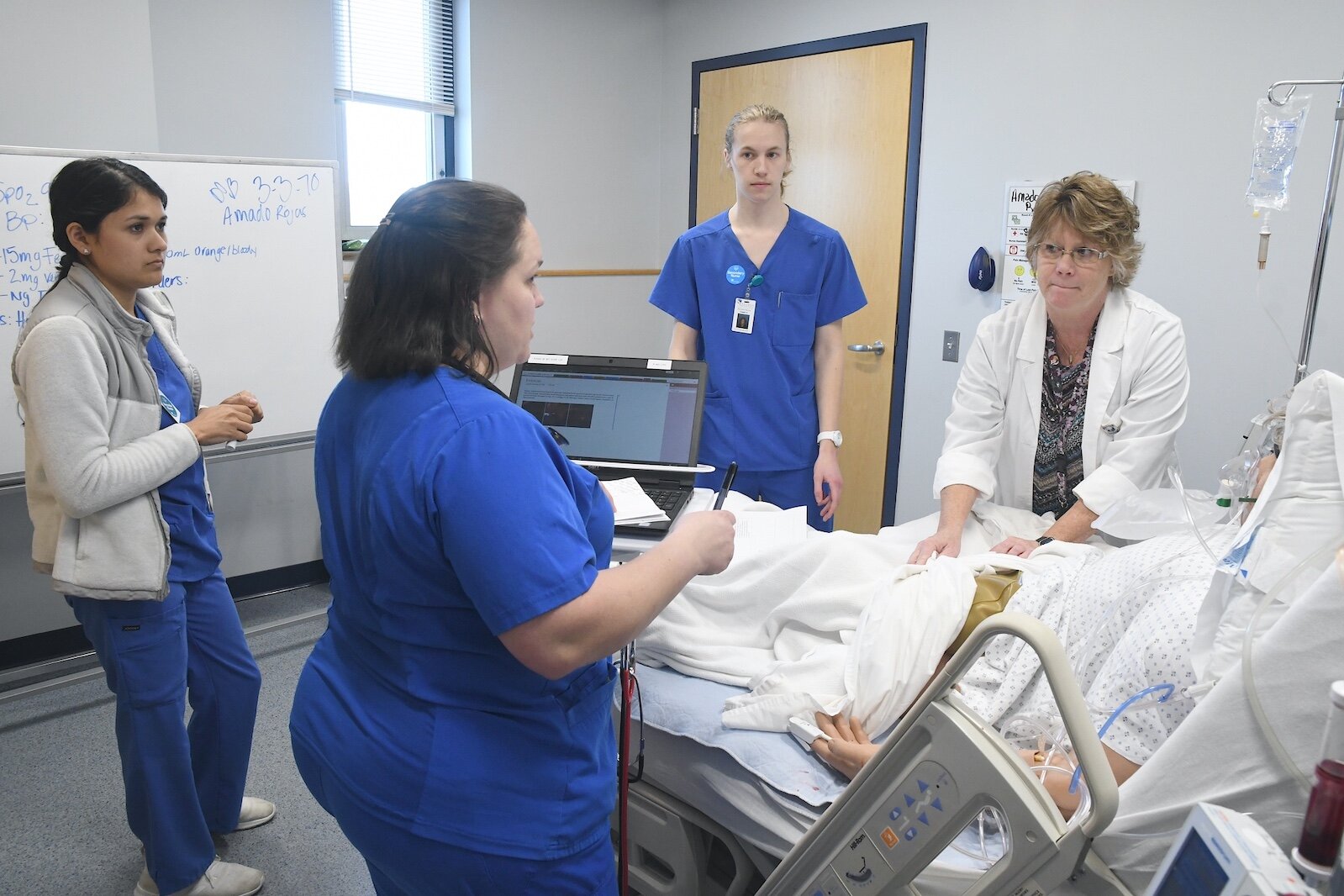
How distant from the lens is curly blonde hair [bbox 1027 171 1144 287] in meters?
1.79

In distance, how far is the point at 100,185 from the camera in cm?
162

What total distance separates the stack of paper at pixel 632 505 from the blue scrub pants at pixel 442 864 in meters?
0.63

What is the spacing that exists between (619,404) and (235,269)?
1.40 meters

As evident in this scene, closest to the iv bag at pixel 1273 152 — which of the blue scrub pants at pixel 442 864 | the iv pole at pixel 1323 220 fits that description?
the iv pole at pixel 1323 220

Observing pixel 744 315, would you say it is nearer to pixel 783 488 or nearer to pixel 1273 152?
pixel 783 488

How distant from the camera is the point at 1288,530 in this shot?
3.51ft

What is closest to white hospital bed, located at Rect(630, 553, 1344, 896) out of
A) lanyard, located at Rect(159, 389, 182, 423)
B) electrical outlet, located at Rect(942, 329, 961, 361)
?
lanyard, located at Rect(159, 389, 182, 423)

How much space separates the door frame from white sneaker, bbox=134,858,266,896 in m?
2.49

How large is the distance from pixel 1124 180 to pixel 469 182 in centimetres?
247

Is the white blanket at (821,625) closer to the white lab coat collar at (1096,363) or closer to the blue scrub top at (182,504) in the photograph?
the white lab coat collar at (1096,363)

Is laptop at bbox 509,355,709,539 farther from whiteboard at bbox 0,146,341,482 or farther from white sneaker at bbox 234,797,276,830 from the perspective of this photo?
white sneaker at bbox 234,797,276,830

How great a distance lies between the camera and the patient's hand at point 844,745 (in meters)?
1.25

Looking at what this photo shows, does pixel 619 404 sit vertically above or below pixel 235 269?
below

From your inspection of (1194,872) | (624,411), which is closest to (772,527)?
(624,411)
